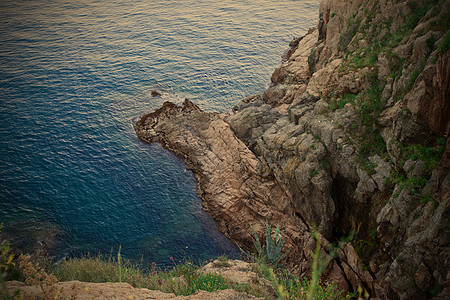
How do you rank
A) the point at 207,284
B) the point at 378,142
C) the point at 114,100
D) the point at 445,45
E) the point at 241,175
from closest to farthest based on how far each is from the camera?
A: the point at 207,284
the point at 445,45
the point at 378,142
the point at 241,175
the point at 114,100

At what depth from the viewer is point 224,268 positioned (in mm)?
14938

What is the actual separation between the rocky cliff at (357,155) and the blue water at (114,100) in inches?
123

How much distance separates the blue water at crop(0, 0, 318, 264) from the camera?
798 inches

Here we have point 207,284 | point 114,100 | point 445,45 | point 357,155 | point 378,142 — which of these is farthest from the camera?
point 114,100

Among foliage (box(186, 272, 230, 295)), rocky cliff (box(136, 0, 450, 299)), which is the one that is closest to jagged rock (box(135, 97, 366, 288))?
rocky cliff (box(136, 0, 450, 299))

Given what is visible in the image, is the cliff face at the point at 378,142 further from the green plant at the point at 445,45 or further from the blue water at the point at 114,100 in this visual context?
the blue water at the point at 114,100

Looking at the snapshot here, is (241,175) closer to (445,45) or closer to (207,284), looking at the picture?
(207,284)

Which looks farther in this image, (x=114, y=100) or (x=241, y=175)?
(x=114, y=100)

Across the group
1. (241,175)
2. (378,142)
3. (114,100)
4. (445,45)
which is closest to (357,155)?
(378,142)

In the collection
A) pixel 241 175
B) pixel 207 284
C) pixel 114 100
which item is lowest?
pixel 241 175

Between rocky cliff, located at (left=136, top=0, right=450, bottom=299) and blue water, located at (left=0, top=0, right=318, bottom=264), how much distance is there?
311cm

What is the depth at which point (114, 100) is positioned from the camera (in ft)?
108

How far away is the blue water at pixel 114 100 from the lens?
20281 millimetres

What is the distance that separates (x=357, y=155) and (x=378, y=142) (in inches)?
47.4
